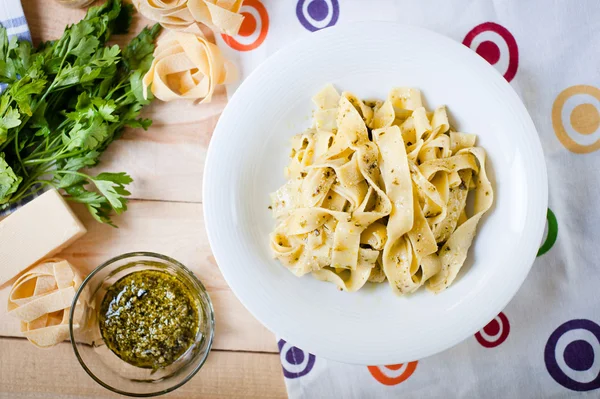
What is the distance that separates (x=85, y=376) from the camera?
8.02 ft

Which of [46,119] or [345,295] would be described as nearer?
[345,295]

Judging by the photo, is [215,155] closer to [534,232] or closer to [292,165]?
[292,165]

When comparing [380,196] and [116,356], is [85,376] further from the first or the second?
[380,196]

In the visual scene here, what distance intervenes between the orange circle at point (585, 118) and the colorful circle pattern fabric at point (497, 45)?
315 mm

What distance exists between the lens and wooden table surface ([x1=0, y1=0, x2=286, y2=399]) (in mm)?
2398

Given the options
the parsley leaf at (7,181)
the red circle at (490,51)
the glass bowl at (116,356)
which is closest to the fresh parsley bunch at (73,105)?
the parsley leaf at (7,181)

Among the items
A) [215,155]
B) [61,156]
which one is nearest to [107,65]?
[61,156]

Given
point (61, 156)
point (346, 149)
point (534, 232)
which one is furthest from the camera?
point (61, 156)

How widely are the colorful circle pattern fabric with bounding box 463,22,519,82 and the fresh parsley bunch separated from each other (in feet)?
4.50

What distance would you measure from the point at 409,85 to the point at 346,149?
13.5 inches

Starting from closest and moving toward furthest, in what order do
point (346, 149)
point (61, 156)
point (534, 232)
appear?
point (534, 232) → point (346, 149) → point (61, 156)

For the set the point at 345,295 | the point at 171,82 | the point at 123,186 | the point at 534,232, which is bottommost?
the point at 345,295

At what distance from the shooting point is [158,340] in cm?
231

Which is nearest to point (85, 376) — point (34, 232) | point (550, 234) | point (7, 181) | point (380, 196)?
point (34, 232)
